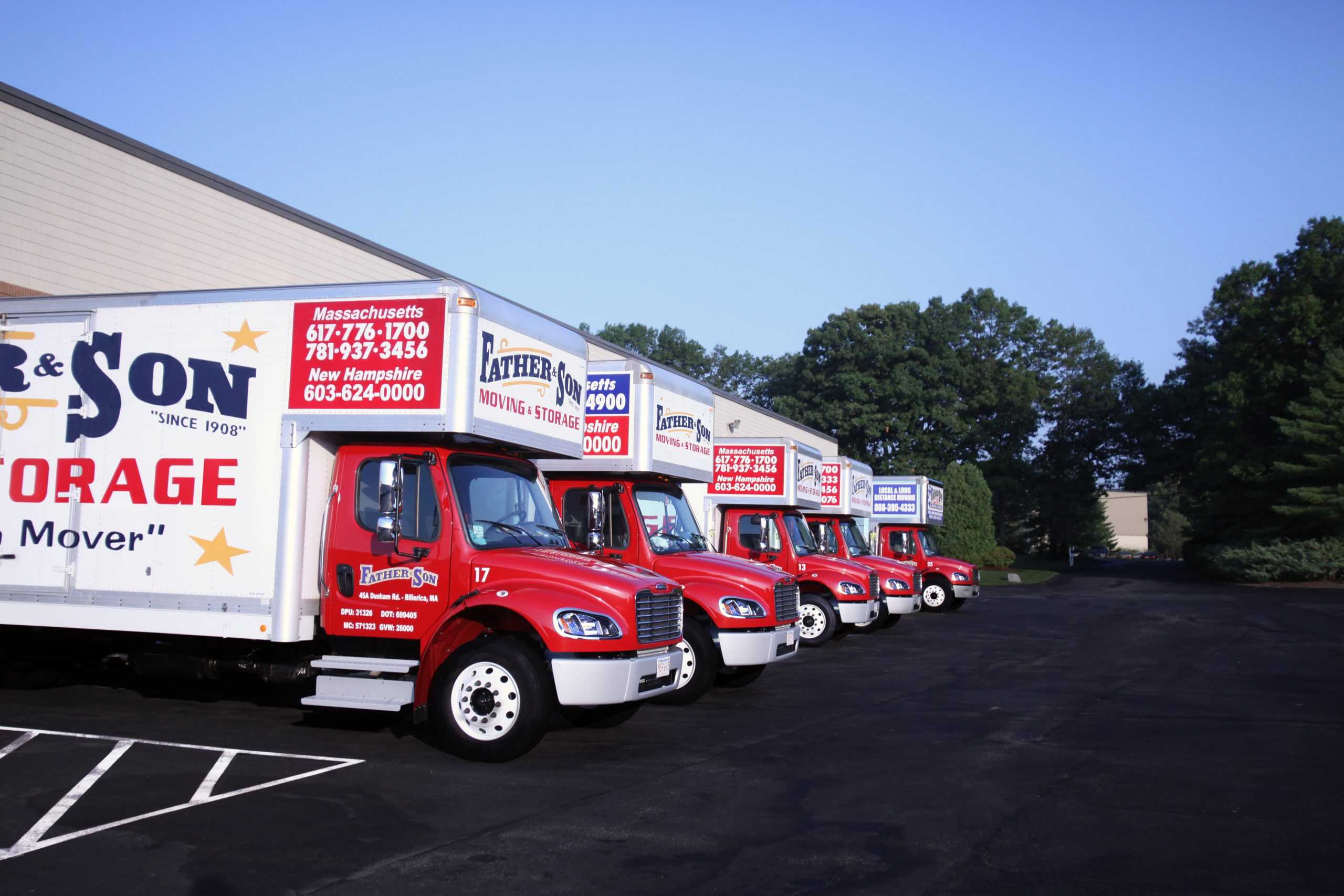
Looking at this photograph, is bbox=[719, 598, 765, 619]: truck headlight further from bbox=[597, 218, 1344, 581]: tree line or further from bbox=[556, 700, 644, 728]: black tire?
bbox=[597, 218, 1344, 581]: tree line

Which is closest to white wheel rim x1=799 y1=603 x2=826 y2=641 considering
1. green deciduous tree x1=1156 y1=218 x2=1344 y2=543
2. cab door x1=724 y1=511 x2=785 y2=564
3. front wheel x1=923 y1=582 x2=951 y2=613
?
cab door x1=724 y1=511 x2=785 y2=564

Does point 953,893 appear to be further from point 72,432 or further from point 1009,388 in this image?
point 1009,388

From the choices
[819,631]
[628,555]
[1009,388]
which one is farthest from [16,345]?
[1009,388]

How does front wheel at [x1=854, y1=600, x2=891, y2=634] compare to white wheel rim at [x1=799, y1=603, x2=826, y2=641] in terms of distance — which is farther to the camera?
front wheel at [x1=854, y1=600, x2=891, y2=634]

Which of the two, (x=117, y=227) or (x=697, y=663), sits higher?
(x=117, y=227)

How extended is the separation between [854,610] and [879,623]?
468cm

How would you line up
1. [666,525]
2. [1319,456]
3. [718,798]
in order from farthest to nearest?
[1319,456] < [666,525] < [718,798]

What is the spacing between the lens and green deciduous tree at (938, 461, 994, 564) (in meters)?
54.0

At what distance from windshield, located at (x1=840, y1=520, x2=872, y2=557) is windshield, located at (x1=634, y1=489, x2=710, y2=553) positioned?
28.6 feet

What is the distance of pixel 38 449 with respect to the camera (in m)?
9.87

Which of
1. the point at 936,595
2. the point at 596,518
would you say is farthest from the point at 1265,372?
the point at 596,518

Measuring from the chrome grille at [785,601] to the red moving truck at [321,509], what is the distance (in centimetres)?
269

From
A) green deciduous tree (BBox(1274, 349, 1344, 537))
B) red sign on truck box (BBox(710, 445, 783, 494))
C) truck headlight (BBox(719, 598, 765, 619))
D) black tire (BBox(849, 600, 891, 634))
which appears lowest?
black tire (BBox(849, 600, 891, 634))

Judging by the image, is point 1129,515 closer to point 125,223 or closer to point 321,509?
point 125,223
